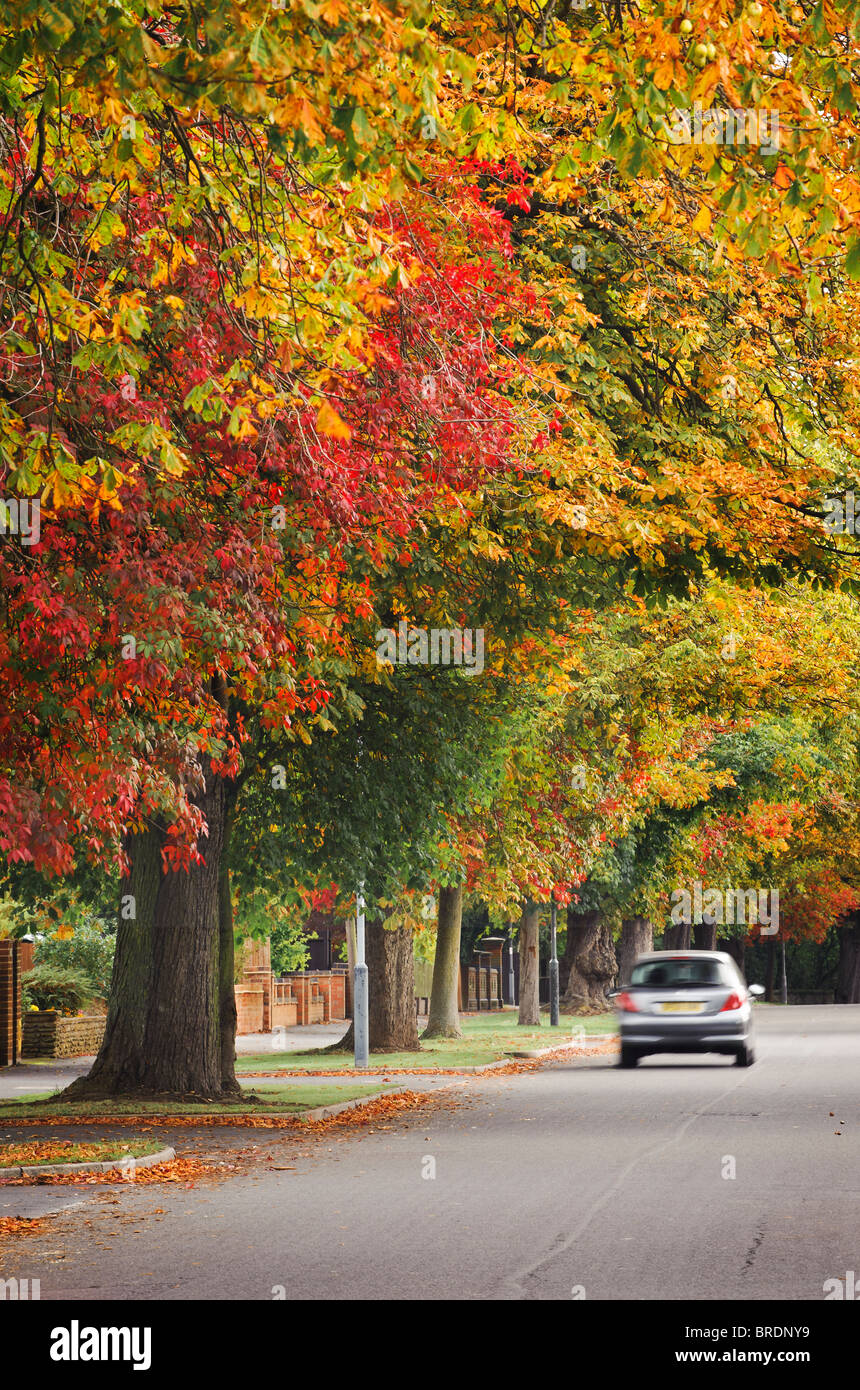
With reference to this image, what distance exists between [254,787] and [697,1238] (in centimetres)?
1280

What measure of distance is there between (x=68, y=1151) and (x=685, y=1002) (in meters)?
11.5

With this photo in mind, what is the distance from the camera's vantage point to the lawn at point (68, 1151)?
14555 millimetres

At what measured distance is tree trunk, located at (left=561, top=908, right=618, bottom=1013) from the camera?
54.5 meters

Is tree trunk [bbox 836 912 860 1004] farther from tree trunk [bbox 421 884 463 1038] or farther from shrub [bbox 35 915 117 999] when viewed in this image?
shrub [bbox 35 915 117 999]

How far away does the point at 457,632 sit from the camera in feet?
60.1

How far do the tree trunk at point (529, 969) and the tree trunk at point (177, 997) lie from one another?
24.2 m

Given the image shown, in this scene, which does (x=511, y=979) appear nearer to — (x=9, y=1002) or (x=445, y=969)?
(x=445, y=969)

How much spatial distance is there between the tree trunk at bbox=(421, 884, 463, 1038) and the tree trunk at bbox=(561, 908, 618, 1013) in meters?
15.7

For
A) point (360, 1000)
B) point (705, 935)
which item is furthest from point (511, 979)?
point (360, 1000)

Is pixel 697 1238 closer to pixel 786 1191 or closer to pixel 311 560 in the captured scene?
pixel 786 1191

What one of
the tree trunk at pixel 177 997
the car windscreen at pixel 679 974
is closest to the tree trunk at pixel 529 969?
the car windscreen at pixel 679 974

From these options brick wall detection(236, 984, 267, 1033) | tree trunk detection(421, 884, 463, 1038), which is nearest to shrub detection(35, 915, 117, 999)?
tree trunk detection(421, 884, 463, 1038)

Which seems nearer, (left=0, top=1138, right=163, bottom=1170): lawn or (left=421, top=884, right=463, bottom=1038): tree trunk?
(left=0, top=1138, right=163, bottom=1170): lawn
